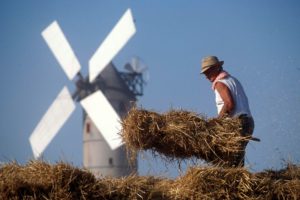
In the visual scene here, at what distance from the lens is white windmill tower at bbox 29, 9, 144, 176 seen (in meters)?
37.5

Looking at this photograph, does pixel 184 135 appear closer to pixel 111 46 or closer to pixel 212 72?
pixel 212 72

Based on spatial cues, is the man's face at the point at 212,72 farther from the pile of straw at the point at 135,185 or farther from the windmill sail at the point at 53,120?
the windmill sail at the point at 53,120

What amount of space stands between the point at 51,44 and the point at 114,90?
5683mm

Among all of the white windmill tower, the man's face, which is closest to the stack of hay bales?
the man's face

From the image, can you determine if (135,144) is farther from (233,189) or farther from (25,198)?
(25,198)

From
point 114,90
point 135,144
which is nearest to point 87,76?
point 114,90

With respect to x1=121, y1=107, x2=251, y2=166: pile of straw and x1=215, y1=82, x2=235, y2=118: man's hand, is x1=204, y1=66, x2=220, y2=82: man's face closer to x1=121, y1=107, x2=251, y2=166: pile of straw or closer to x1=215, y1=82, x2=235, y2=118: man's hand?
x1=215, y1=82, x2=235, y2=118: man's hand

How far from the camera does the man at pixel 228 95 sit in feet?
22.9

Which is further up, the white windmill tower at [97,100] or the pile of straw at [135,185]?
the white windmill tower at [97,100]

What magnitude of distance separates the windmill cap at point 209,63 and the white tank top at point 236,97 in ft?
0.84

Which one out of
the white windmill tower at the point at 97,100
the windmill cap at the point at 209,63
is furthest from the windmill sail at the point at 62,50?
the windmill cap at the point at 209,63

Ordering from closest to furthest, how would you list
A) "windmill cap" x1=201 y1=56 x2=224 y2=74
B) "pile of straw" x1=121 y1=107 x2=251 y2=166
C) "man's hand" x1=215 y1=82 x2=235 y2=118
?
1. "pile of straw" x1=121 y1=107 x2=251 y2=166
2. "man's hand" x1=215 y1=82 x2=235 y2=118
3. "windmill cap" x1=201 y1=56 x2=224 y2=74

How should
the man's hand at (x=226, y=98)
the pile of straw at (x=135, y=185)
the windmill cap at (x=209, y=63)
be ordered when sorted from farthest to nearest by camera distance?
the windmill cap at (x=209, y=63)
the man's hand at (x=226, y=98)
the pile of straw at (x=135, y=185)

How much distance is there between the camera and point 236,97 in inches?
280
